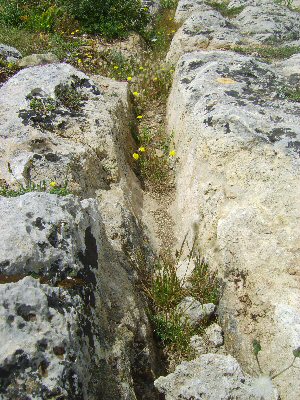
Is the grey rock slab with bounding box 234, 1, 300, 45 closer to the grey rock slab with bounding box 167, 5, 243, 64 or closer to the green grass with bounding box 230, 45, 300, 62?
the grey rock slab with bounding box 167, 5, 243, 64

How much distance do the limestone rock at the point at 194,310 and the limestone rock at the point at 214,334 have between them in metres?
0.13

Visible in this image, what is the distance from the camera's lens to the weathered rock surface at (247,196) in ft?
13.7

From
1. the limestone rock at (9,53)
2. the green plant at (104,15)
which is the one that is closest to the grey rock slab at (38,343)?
the limestone rock at (9,53)

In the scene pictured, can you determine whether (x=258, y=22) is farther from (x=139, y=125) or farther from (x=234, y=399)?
(x=234, y=399)

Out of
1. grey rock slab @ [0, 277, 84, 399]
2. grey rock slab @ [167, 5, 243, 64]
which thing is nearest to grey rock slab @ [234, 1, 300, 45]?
grey rock slab @ [167, 5, 243, 64]

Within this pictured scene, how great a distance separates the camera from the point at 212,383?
3.54 m

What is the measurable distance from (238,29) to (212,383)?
9.60 metres

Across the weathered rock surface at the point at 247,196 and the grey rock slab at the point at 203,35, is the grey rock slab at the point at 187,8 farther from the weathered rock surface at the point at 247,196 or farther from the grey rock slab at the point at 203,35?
the weathered rock surface at the point at 247,196

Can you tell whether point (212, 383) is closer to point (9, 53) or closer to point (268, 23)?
point (9, 53)

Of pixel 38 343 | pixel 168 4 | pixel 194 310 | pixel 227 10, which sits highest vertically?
pixel 168 4

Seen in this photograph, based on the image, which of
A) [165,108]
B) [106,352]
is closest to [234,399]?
[106,352]

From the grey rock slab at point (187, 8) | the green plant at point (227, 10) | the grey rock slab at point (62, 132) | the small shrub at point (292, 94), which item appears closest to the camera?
the grey rock slab at point (62, 132)

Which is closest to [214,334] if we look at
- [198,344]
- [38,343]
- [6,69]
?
[198,344]

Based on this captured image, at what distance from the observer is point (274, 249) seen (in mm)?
4438
